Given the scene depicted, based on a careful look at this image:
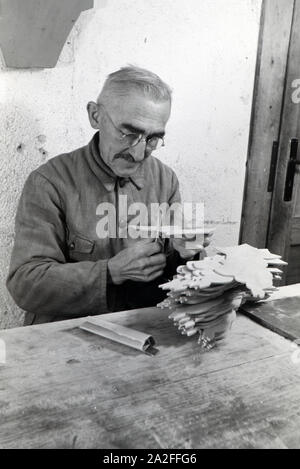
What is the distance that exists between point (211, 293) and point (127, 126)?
87cm

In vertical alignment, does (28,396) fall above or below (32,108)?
below

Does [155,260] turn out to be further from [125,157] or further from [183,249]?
[125,157]

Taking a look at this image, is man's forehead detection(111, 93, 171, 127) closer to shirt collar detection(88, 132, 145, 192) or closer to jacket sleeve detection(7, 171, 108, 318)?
shirt collar detection(88, 132, 145, 192)

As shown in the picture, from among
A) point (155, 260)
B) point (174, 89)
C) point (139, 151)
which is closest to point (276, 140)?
point (174, 89)

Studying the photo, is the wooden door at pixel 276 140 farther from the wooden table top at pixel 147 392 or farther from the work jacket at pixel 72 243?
the wooden table top at pixel 147 392

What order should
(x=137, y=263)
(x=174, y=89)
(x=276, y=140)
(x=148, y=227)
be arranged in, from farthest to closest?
(x=276, y=140) → (x=174, y=89) → (x=137, y=263) → (x=148, y=227)

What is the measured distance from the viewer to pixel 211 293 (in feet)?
4.12

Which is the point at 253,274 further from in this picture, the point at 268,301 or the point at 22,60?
the point at 22,60

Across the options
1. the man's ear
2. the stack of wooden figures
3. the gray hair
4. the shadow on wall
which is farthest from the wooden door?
the stack of wooden figures
